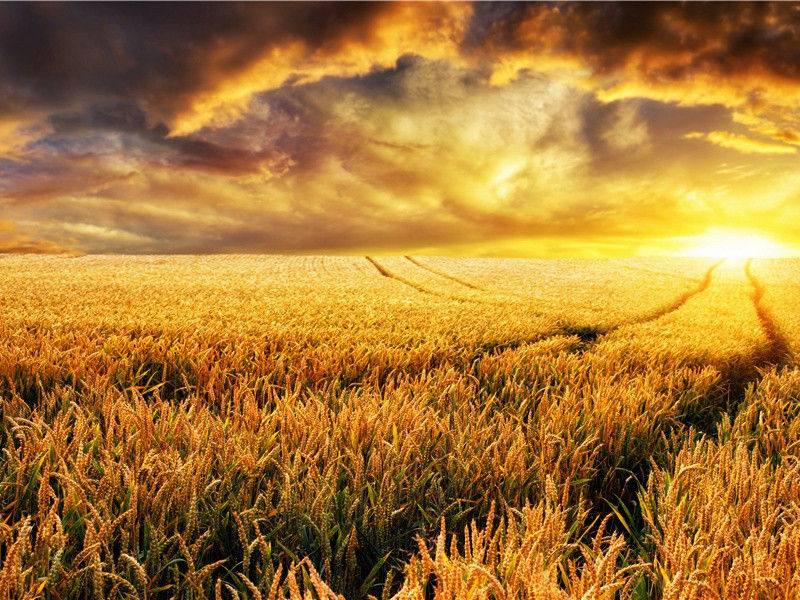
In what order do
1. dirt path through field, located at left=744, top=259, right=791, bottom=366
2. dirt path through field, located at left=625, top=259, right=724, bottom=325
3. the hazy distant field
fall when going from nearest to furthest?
the hazy distant field < dirt path through field, located at left=744, top=259, right=791, bottom=366 < dirt path through field, located at left=625, top=259, right=724, bottom=325

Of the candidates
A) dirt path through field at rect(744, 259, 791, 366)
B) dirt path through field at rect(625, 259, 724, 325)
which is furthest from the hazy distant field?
dirt path through field at rect(625, 259, 724, 325)

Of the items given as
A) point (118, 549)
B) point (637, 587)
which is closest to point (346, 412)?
point (118, 549)

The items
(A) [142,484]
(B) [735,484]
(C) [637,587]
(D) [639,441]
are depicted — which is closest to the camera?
(C) [637,587]

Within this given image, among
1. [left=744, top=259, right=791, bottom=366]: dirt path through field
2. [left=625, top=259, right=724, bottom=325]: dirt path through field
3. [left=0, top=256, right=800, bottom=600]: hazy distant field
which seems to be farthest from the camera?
[left=625, top=259, right=724, bottom=325]: dirt path through field

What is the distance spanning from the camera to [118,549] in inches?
68.0

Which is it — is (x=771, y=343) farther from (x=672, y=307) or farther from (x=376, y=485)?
(x=376, y=485)

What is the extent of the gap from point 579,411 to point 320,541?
2510 mm

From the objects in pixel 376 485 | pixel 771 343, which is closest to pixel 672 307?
pixel 771 343

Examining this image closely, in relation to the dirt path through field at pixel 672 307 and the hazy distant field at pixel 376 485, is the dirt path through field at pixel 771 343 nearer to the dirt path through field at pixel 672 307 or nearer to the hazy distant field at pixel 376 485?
the dirt path through field at pixel 672 307

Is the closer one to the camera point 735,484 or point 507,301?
point 735,484

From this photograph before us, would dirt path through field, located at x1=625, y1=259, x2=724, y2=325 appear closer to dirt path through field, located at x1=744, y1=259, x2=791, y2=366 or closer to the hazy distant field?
dirt path through field, located at x1=744, y1=259, x2=791, y2=366

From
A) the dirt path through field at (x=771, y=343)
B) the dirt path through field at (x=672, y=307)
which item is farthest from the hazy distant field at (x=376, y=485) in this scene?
the dirt path through field at (x=672, y=307)

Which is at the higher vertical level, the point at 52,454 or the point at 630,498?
the point at 52,454

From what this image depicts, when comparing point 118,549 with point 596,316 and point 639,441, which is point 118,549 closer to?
point 639,441
